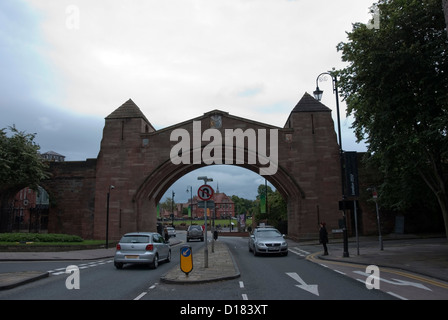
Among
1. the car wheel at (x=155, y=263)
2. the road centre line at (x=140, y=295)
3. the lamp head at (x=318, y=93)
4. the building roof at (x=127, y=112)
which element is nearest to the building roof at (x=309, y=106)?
the lamp head at (x=318, y=93)

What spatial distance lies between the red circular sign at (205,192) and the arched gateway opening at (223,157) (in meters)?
17.3

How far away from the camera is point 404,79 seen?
14273 mm

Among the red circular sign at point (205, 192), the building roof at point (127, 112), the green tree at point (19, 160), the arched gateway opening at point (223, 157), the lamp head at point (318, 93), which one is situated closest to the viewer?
the red circular sign at point (205, 192)

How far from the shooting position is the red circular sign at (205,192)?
1262 cm

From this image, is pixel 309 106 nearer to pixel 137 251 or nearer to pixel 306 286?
pixel 137 251

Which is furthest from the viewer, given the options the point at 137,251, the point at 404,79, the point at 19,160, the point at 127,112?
the point at 127,112

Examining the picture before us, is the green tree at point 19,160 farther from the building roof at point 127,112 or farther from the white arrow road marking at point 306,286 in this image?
A: the white arrow road marking at point 306,286

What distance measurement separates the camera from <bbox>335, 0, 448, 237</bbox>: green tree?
1312 centimetres

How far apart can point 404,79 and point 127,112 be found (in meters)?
23.6

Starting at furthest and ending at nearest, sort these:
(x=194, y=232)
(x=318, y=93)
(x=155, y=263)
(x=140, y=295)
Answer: (x=194, y=232), (x=318, y=93), (x=155, y=263), (x=140, y=295)

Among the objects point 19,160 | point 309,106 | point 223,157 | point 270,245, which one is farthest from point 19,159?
point 309,106
